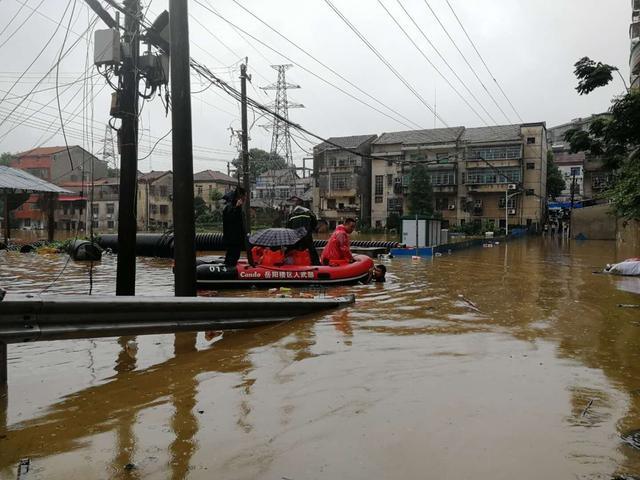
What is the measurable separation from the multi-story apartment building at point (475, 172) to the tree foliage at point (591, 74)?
37933 mm

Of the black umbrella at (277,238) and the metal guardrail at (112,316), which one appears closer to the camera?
the metal guardrail at (112,316)

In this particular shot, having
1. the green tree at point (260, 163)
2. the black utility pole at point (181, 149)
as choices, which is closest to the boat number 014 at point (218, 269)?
the black utility pole at point (181, 149)

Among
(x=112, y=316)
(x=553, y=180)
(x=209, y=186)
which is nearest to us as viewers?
(x=112, y=316)

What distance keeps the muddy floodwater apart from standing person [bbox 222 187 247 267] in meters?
3.66

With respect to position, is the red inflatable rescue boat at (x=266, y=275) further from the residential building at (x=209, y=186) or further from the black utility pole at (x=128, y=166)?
the residential building at (x=209, y=186)

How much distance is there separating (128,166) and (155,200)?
57512 millimetres

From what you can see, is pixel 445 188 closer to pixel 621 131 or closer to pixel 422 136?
pixel 422 136

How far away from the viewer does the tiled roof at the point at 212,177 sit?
6556cm

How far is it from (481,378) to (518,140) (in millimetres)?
55595

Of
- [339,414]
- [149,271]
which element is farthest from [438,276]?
[339,414]

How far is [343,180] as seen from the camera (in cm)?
6225

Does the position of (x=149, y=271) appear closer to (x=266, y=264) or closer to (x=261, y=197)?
(x=266, y=264)

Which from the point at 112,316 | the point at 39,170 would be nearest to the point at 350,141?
the point at 39,170

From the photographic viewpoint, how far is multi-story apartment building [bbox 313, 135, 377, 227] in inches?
2432
